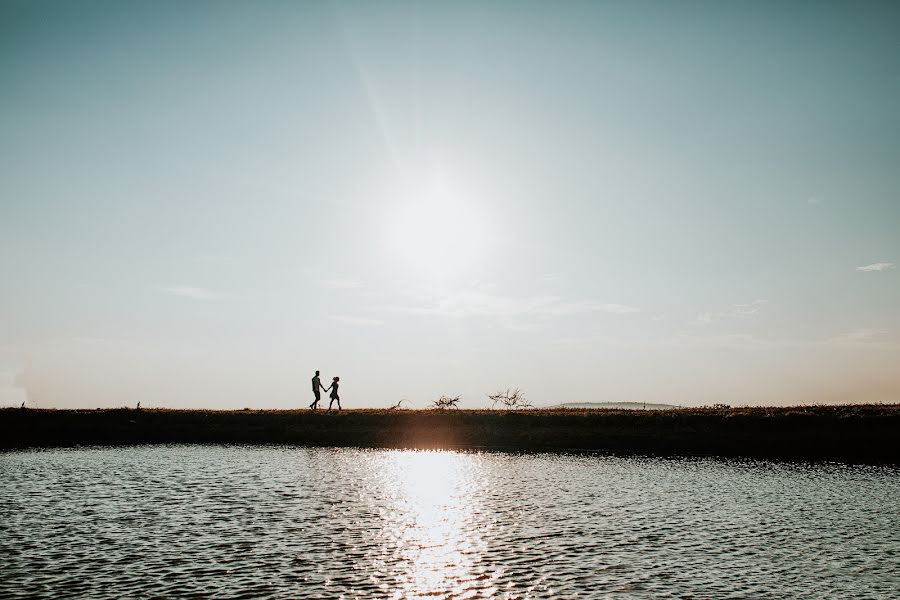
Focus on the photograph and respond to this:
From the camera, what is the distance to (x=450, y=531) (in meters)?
26.4

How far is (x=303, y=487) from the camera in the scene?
1410 inches

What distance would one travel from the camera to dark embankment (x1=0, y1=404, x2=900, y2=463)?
2064 inches

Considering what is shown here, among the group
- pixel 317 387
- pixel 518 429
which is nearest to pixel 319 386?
pixel 317 387

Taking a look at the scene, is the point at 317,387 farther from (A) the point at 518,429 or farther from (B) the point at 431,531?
(B) the point at 431,531

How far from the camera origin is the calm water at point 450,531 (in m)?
19.3

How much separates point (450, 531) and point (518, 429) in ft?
118

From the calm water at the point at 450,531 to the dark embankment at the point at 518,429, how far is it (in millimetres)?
9191

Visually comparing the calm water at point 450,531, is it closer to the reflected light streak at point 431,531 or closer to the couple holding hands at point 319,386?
the reflected light streak at point 431,531

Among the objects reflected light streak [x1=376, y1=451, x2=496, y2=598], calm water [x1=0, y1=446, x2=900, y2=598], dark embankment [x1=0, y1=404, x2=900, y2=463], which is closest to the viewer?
calm water [x1=0, y1=446, x2=900, y2=598]

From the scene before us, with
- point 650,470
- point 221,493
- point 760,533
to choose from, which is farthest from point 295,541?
point 650,470

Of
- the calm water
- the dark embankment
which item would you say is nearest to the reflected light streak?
the calm water

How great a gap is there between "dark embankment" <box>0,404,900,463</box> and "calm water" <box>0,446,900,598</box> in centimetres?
919

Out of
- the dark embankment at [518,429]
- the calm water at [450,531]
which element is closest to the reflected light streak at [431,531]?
the calm water at [450,531]

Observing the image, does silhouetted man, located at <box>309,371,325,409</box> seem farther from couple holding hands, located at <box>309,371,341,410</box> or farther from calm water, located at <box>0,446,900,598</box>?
calm water, located at <box>0,446,900,598</box>
